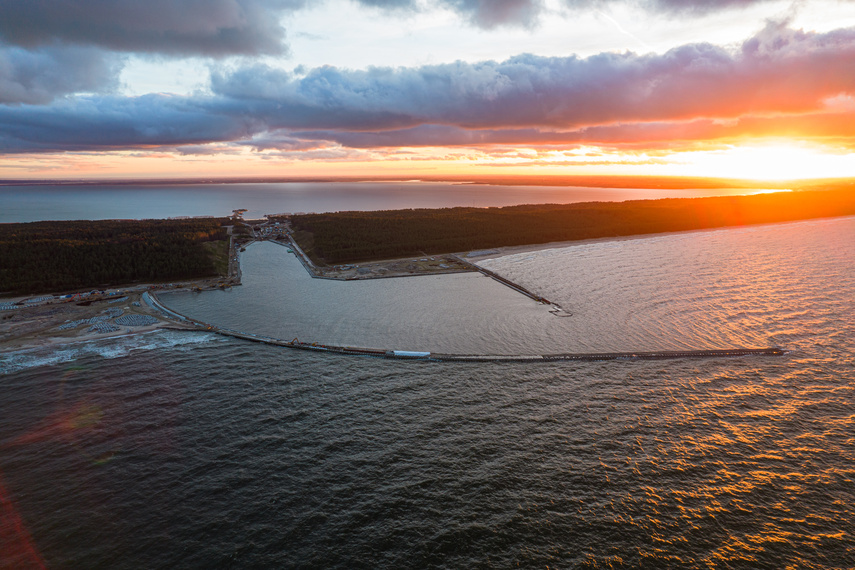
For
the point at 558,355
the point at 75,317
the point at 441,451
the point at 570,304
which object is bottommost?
the point at 441,451

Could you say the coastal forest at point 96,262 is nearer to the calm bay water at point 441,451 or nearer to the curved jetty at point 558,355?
the calm bay water at point 441,451

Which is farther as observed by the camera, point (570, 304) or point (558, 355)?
point (570, 304)

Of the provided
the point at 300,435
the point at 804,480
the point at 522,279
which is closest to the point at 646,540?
the point at 804,480

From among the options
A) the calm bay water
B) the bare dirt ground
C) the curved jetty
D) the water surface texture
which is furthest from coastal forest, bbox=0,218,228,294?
the curved jetty

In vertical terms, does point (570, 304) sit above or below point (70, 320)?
above

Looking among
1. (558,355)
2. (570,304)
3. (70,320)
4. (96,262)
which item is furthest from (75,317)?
(570,304)

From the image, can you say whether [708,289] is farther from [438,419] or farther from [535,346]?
[438,419]

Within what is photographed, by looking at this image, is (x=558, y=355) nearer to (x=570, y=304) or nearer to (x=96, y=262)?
(x=570, y=304)

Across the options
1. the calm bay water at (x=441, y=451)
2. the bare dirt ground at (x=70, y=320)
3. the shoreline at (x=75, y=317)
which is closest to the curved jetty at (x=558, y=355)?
the calm bay water at (x=441, y=451)
